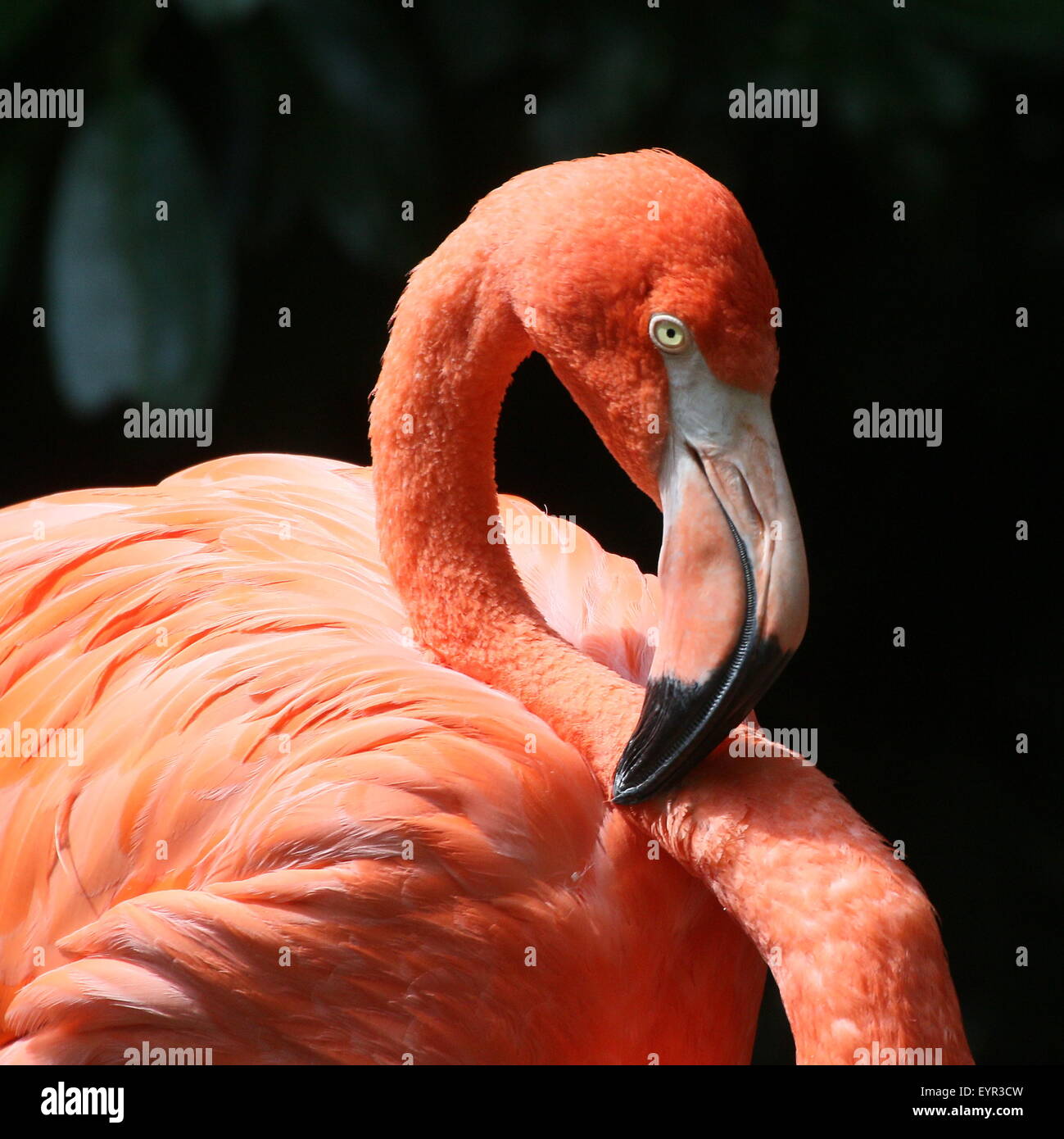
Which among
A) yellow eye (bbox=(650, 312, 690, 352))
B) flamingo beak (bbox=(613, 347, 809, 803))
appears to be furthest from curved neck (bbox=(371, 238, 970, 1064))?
yellow eye (bbox=(650, 312, 690, 352))

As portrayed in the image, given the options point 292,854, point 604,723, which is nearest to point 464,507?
point 604,723

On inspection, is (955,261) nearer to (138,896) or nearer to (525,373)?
(525,373)

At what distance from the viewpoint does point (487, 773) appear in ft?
5.34

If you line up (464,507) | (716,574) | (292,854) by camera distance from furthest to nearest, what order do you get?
1. (464,507)
2. (292,854)
3. (716,574)

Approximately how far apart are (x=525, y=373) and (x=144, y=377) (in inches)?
43.2

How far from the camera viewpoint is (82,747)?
176 centimetres

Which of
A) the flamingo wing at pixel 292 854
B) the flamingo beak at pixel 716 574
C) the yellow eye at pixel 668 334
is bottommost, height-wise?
the flamingo wing at pixel 292 854

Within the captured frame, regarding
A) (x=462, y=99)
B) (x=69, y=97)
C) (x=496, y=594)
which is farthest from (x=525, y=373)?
(x=496, y=594)

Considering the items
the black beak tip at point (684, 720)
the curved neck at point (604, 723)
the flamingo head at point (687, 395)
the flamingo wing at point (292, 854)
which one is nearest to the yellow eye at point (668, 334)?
the flamingo head at point (687, 395)

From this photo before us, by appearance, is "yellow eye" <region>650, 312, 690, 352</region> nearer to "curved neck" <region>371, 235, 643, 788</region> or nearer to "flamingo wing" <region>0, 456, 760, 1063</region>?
"curved neck" <region>371, 235, 643, 788</region>

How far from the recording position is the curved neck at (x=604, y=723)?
150 centimetres

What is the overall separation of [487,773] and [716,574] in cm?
38

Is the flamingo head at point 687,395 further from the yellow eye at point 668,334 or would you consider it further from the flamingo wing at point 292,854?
the flamingo wing at point 292,854

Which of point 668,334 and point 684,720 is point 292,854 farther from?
point 668,334
